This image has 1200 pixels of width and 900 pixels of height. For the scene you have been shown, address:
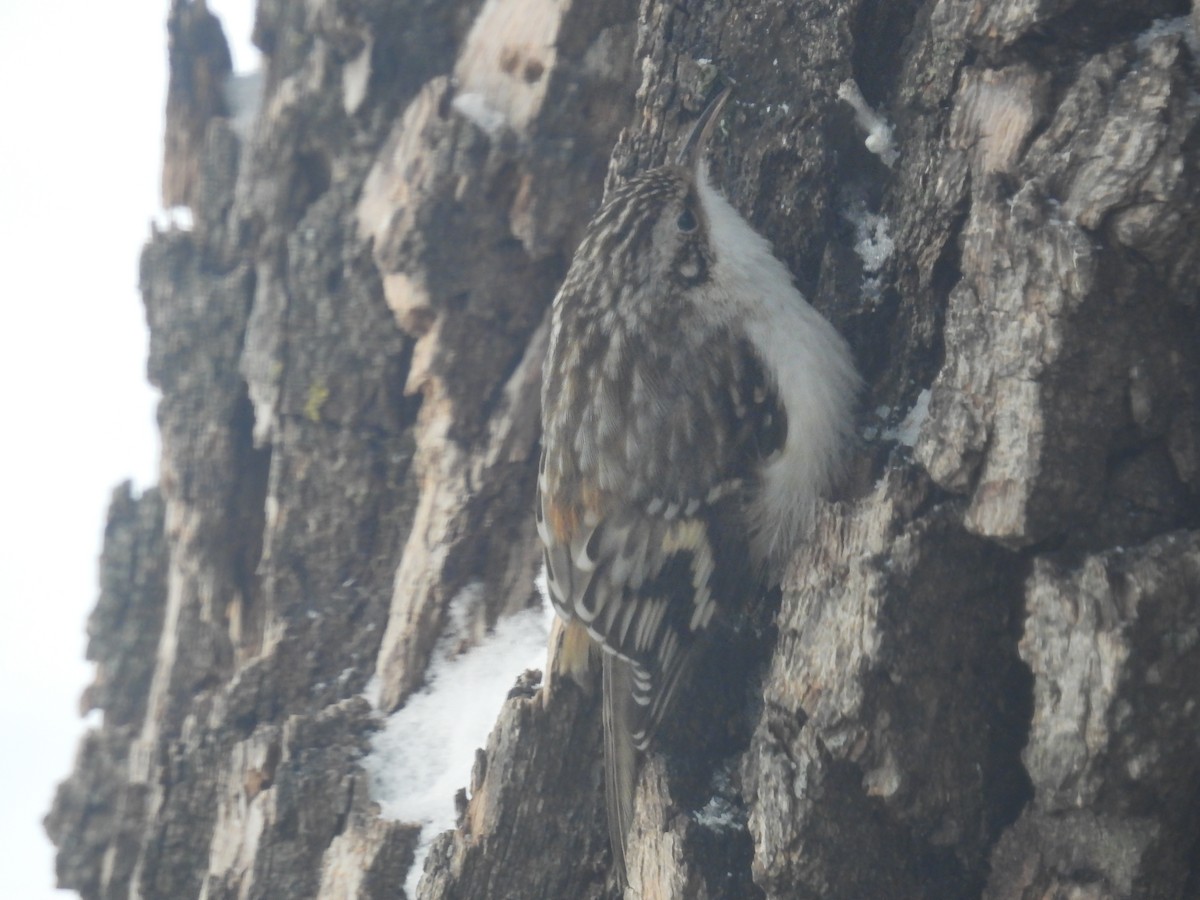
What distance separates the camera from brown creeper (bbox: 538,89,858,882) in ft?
8.58

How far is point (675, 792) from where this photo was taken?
2645 millimetres

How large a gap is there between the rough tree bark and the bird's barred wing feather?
0.19m

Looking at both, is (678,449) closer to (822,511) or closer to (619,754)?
(822,511)

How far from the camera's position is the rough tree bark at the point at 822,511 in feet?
6.69

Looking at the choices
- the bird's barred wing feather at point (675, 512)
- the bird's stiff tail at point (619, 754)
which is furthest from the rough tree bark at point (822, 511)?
the bird's barred wing feather at point (675, 512)

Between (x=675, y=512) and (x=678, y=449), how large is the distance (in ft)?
0.48

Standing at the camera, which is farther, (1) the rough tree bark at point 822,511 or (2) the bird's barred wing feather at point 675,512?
(2) the bird's barred wing feather at point 675,512

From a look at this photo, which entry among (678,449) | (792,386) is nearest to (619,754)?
(678,449)

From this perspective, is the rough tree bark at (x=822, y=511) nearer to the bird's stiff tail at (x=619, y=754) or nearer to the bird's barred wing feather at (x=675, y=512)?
the bird's stiff tail at (x=619, y=754)

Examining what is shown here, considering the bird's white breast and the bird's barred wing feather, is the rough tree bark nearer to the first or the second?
the bird's white breast

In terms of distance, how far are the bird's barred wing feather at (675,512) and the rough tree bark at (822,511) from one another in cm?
19

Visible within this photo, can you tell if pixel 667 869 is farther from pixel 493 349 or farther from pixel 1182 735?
pixel 493 349

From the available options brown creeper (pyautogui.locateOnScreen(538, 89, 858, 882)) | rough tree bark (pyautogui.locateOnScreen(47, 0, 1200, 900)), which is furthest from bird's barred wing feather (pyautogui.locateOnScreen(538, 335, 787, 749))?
rough tree bark (pyautogui.locateOnScreen(47, 0, 1200, 900))

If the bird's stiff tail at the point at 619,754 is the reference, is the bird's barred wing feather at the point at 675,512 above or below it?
above
